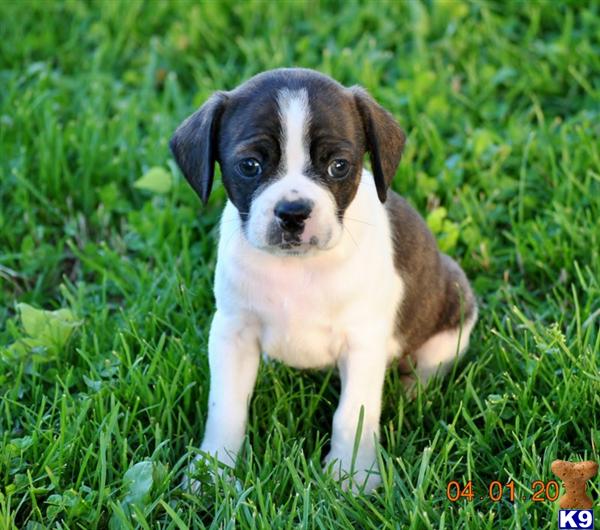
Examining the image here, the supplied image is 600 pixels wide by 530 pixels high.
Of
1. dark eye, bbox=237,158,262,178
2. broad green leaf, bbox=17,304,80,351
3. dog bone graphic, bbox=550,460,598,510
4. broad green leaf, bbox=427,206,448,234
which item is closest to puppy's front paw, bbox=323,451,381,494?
dog bone graphic, bbox=550,460,598,510

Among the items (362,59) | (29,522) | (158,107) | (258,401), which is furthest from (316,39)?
(29,522)

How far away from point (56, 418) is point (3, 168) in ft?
8.73

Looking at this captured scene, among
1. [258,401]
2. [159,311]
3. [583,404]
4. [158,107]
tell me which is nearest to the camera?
[583,404]

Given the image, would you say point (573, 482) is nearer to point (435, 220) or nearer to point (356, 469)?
point (356, 469)

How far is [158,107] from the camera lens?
322 inches

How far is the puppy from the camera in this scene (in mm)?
4711

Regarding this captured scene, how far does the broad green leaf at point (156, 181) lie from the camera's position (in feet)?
23.6

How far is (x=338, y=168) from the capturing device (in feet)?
15.9

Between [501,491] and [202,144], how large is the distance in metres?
2.16

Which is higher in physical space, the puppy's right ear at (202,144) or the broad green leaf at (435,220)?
the puppy's right ear at (202,144)

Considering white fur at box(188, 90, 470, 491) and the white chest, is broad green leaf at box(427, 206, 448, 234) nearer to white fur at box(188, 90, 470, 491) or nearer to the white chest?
white fur at box(188, 90, 470, 491)

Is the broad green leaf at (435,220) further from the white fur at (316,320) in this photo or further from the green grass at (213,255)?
the white fur at (316,320)

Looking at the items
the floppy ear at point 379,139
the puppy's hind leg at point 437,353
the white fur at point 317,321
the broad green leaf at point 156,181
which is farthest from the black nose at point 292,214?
the broad green leaf at point 156,181

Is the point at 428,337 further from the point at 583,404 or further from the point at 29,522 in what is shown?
the point at 29,522
